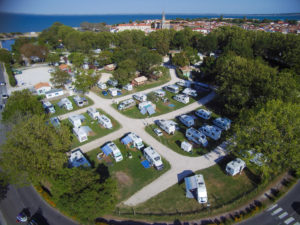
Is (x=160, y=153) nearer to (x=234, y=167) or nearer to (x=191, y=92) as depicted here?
(x=234, y=167)

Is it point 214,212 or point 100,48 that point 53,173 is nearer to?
point 214,212

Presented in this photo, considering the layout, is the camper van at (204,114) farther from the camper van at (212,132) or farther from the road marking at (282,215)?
the road marking at (282,215)

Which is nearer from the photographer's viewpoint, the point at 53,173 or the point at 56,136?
the point at 53,173

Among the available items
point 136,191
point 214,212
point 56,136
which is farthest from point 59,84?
point 214,212

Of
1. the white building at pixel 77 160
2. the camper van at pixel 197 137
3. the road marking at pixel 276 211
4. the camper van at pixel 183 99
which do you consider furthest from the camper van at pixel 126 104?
the road marking at pixel 276 211

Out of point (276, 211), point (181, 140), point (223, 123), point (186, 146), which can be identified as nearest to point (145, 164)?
point (186, 146)

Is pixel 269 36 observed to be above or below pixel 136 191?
above

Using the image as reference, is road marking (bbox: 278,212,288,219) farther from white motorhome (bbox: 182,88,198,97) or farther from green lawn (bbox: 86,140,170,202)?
white motorhome (bbox: 182,88,198,97)
